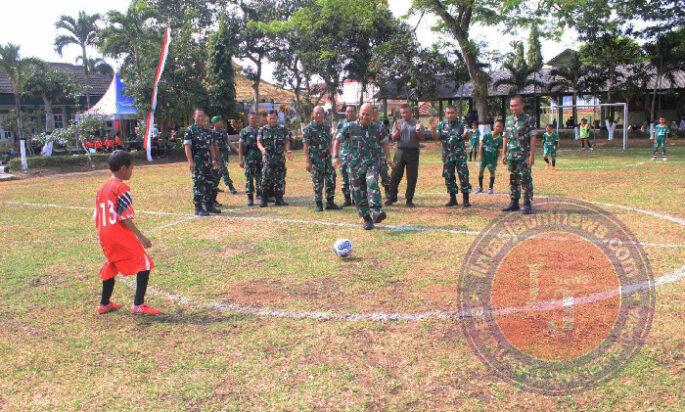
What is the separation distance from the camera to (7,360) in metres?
4.50

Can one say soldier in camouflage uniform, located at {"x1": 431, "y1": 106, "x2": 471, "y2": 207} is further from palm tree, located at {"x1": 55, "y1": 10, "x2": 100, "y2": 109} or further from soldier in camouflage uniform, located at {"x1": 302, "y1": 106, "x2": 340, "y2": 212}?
palm tree, located at {"x1": 55, "y1": 10, "x2": 100, "y2": 109}

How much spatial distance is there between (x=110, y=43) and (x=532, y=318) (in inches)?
1192

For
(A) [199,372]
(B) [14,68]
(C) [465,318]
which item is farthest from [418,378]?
(B) [14,68]

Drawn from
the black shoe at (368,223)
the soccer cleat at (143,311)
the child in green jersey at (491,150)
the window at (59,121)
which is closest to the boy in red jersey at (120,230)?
the soccer cleat at (143,311)

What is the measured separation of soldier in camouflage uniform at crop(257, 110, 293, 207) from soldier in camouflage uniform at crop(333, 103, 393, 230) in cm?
259

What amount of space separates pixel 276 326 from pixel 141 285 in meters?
1.37

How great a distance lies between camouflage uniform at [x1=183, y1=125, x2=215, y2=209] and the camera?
10586 millimetres

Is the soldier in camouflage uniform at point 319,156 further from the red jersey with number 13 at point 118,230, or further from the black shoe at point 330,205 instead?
the red jersey with number 13 at point 118,230

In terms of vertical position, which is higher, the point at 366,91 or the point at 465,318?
the point at 366,91

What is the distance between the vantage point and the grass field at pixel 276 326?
3.75 meters

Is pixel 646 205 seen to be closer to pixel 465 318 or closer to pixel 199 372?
pixel 465 318

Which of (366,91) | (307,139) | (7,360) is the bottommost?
(7,360)

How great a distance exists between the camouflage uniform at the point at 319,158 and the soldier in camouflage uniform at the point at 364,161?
5.54 feet
